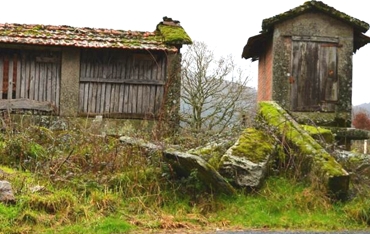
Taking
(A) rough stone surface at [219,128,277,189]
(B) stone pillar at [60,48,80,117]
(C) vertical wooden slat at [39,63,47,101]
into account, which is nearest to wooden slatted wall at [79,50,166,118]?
(B) stone pillar at [60,48,80,117]

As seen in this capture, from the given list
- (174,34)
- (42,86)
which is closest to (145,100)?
(174,34)

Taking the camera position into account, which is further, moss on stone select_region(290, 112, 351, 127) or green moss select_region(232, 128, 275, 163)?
moss on stone select_region(290, 112, 351, 127)

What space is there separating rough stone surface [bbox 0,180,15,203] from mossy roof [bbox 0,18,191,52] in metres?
7.60

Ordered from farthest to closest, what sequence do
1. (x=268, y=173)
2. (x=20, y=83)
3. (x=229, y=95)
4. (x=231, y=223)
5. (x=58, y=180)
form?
(x=229, y=95) < (x=20, y=83) < (x=268, y=173) < (x=58, y=180) < (x=231, y=223)

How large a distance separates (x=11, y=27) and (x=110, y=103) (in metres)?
3.65

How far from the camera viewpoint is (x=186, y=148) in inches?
333

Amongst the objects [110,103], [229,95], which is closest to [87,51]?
[110,103]

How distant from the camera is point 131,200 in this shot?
6660 millimetres

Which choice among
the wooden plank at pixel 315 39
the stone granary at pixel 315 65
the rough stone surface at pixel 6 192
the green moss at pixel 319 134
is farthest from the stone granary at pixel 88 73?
the rough stone surface at pixel 6 192

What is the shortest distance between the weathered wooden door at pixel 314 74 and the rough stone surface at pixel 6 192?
939 cm

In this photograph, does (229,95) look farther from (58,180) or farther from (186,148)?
(58,180)

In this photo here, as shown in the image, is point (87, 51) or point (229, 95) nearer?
point (87, 51)

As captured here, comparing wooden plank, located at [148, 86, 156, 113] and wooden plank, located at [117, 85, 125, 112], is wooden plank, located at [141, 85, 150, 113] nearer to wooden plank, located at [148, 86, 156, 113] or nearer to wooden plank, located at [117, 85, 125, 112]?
wooden plank, located at [148, 86, 156, 113]

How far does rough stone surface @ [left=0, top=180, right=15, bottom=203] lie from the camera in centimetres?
595
